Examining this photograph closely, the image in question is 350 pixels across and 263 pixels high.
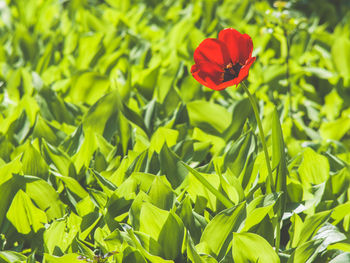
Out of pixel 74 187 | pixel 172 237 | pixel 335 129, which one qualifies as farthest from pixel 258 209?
pixel 335 129

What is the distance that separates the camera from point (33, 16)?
3971 mm

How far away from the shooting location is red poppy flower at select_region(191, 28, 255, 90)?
1.33 metres

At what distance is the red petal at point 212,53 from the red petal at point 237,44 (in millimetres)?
16

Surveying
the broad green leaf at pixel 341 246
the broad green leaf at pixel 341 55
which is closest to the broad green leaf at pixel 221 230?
the broad green leaf at pixel 341 246

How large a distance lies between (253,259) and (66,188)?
772 millimetres

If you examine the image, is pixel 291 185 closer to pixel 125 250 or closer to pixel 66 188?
pixel 125 250

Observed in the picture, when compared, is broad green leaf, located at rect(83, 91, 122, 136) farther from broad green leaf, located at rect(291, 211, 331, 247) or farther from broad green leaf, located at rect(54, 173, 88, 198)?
broad green leaf, located at rect(291, 211, 331, 247)

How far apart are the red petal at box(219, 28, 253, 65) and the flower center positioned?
20mm

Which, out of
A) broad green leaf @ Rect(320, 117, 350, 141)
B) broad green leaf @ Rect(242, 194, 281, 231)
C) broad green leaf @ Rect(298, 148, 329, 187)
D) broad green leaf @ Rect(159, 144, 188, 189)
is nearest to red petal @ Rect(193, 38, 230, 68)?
broad green leaf @ Rect(242, 194, 281, 231)

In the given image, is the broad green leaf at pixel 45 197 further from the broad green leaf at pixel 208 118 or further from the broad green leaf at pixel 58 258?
the broad green leaf at pixel 208 118

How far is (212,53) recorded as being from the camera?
53.1 inches

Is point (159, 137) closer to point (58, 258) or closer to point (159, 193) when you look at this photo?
point (159, 193)

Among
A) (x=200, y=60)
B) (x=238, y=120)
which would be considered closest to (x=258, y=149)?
(x=238, y=120)

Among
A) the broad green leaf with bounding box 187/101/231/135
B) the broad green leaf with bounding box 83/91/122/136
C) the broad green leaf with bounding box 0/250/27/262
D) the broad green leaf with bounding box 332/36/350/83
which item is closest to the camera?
the broad green leaf with bounding box 0/250/27/262
